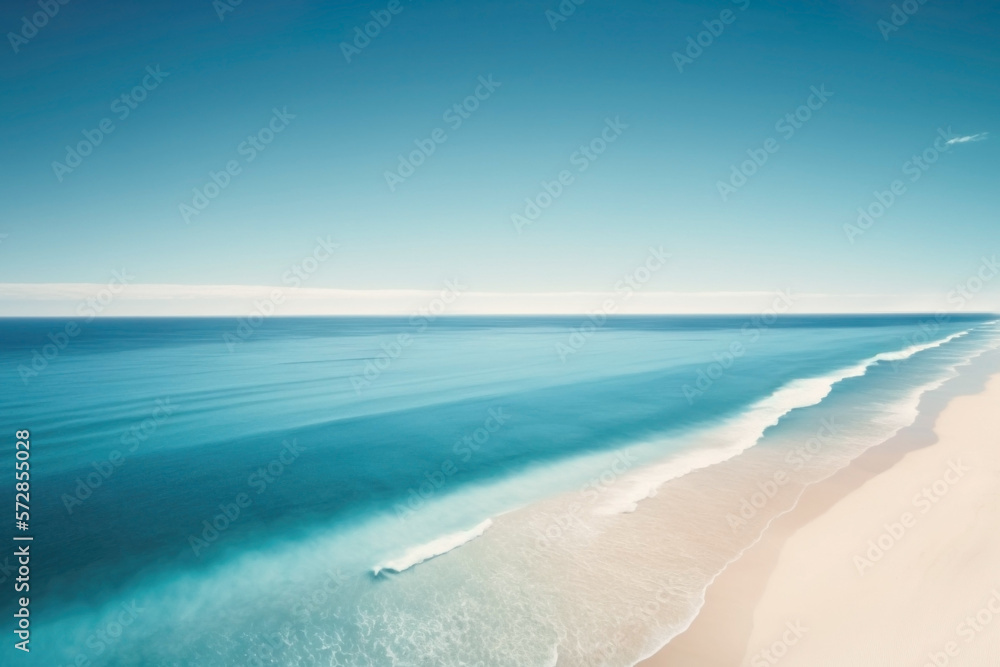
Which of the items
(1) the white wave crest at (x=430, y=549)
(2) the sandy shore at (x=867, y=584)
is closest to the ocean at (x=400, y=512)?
(1) the white wave crest at (x=430, y=549)

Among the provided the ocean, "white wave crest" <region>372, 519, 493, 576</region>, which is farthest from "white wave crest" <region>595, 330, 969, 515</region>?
"white wave crest" <region>372, 519, 493, 576</region>

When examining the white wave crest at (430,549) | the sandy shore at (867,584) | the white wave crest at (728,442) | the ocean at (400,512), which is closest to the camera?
the sandy shore at (867,584)

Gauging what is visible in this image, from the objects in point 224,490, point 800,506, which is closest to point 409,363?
point 224,490

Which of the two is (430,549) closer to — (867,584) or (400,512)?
(400,512)

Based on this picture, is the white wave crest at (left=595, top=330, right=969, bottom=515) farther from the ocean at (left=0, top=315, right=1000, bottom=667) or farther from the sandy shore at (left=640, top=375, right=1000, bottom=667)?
the sandy shore at (left=640, top=375, right=1000, bottom=667)

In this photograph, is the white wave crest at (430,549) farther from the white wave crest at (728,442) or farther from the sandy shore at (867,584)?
the sandy shore at (867,584)

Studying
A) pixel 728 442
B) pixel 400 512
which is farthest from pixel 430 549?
pixel 728 442
